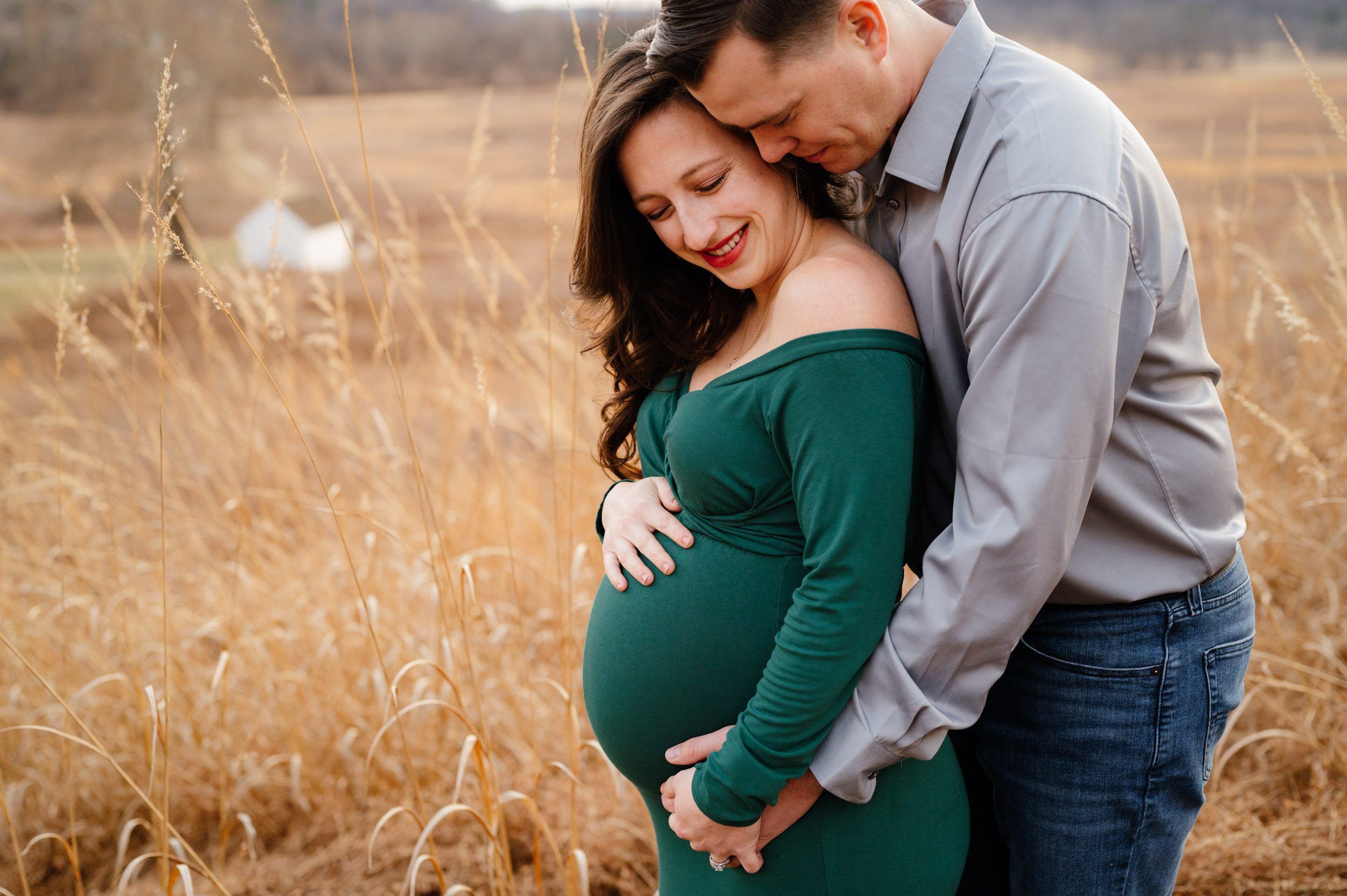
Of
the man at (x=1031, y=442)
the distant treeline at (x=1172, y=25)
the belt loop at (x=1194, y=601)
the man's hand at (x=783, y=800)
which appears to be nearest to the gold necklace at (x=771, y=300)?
the man at (x=1031, y=442)

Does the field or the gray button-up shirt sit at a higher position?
the gray button-up shirt

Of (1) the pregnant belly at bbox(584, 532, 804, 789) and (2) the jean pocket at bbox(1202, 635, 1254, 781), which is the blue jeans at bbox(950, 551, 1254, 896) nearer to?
(2) the jean pocket at bbox(1202, 635, 1254, 781)

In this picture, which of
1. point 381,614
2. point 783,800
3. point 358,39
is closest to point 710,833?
point 783,800

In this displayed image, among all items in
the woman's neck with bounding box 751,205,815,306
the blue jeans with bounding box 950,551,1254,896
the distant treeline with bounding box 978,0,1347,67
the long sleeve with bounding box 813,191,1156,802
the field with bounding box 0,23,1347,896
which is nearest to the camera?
the long sleeve with bounding box 813,191,1156,802

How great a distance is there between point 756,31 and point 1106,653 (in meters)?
1.01

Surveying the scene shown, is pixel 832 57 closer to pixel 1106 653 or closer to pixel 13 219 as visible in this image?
pixel 1106 653

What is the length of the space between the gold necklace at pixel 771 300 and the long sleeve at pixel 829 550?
0.62 feet

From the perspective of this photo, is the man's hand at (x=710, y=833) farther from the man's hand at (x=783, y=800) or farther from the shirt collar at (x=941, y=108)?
the shirt collar at (x=941, y=108)

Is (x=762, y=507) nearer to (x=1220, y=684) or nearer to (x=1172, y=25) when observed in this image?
(x=1220, y=684)

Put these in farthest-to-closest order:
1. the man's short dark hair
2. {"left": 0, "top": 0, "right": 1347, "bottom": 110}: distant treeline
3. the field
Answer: {"left": 0, "top": 0, "right": 1347, "bottom": 110}: distant treeline
the field
the man's short dark hair

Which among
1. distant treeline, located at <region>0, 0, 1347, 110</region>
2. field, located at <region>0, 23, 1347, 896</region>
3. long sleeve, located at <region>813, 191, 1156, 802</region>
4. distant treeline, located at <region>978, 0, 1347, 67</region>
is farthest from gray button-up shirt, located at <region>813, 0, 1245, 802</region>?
distant treeline, located at <region>0, 0, 1347, 110</region>

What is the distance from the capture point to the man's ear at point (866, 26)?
1168 millimetres

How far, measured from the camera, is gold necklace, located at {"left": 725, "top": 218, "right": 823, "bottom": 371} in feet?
4.36

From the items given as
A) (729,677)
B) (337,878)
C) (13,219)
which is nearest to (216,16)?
(13,219)
